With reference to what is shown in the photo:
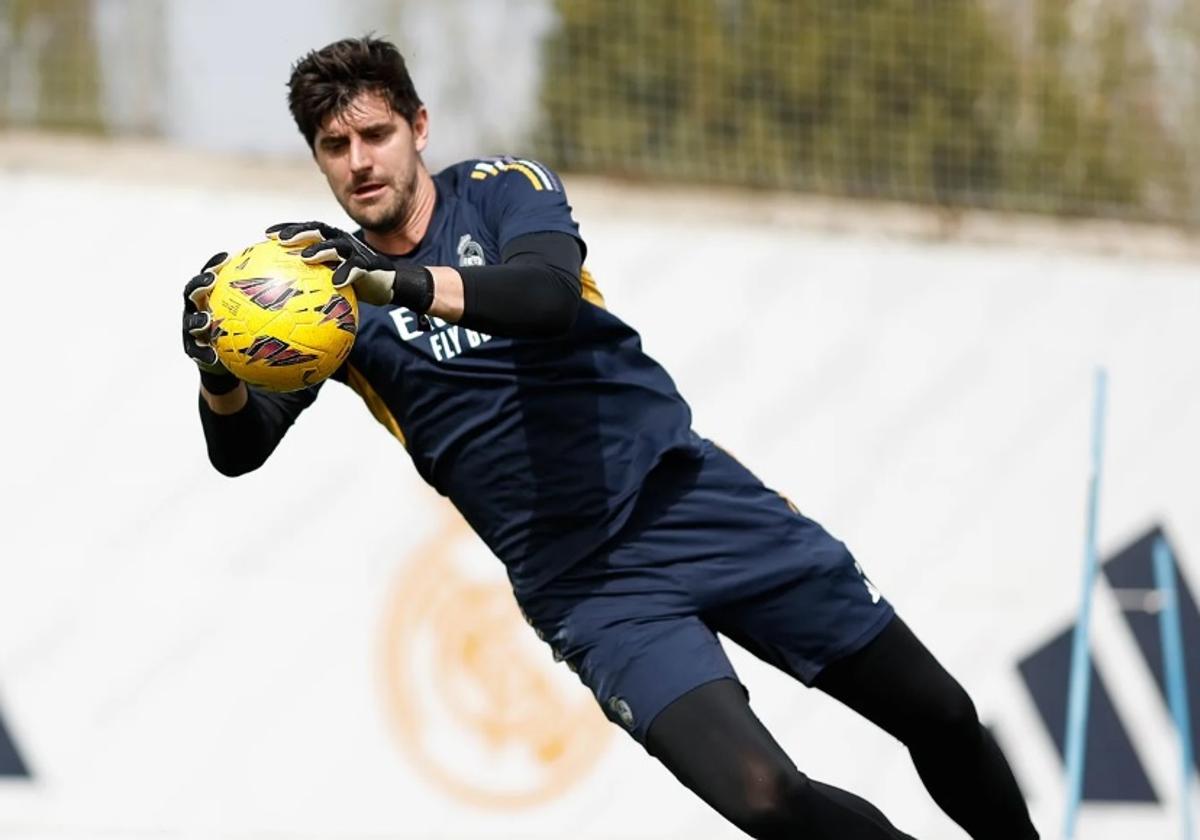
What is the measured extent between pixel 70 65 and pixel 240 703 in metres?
3.19

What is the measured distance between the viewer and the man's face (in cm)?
483

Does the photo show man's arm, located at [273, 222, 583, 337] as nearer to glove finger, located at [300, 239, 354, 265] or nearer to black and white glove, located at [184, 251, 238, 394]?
glove finger, located at [300, 239, 354, 265]

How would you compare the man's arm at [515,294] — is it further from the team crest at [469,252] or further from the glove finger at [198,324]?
the glove finger at [198,324]

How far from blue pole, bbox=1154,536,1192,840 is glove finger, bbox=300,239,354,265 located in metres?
5.39

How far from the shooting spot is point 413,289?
13.8 feet

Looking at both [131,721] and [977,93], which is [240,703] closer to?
[131,721]

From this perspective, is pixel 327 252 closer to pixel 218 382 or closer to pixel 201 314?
pixel 201 314

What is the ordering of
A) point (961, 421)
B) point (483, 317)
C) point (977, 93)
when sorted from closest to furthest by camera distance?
point (483, 317) < point (961, 421) < point (977, 93)

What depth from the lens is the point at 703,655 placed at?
15.9 feet

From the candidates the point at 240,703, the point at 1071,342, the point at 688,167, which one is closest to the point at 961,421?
the point at 1071,342

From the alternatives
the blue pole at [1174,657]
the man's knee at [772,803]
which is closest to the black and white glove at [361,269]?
the man's knee at [772,803]

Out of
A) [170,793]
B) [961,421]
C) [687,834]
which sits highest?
[961,421]

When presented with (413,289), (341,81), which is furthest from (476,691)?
(413,289)

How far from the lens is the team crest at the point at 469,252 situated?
192 inches
